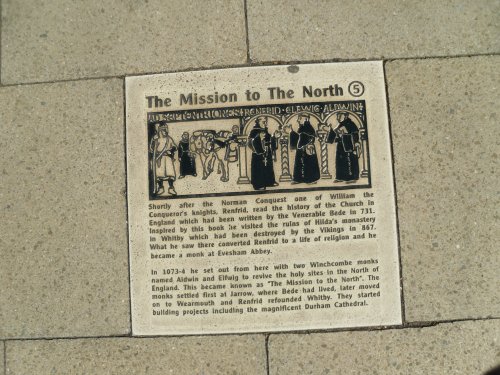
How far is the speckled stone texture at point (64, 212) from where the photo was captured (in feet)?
7.18

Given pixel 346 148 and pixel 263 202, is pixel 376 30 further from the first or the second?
pixel 263 202

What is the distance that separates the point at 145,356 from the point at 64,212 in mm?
946

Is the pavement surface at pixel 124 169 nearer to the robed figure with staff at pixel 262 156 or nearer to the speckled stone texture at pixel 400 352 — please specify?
the speckled stone texture at pixel 400 352

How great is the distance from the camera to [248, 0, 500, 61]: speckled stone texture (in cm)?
224

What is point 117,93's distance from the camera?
2273 mm

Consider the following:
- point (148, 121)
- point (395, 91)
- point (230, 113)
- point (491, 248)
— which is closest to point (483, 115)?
point (395, 91)

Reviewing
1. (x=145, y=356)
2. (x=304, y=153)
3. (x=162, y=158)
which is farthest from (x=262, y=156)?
(x=145, y=356)

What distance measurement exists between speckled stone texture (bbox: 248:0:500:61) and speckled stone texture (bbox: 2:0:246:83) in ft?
0.68

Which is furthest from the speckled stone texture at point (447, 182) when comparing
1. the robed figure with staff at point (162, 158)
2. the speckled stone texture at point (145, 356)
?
the robed figure with staff at point (162, 158)

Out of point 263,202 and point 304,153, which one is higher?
point 304,153

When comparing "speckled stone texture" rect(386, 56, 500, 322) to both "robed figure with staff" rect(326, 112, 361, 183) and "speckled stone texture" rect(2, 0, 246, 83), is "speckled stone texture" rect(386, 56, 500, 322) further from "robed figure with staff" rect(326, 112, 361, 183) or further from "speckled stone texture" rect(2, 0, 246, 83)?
"speckled stone texture" rect(2, 0, 246, 83)

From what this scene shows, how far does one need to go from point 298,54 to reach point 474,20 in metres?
1.05

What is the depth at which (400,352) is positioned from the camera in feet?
6.94

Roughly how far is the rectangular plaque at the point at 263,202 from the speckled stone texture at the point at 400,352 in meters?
0.10
